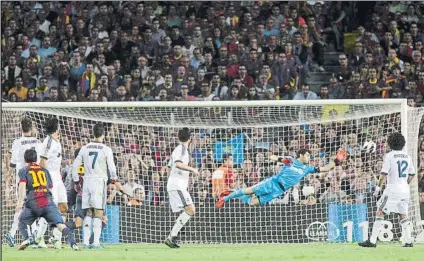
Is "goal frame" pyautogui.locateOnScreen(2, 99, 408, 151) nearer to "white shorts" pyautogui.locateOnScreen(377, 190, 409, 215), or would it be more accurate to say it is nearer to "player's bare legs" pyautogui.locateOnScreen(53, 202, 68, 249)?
"white shorts" pyautogui.locateOnScreen(377, 190, 409, 215)

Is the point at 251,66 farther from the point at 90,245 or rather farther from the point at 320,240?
the point at 90,245

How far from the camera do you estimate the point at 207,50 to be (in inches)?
878

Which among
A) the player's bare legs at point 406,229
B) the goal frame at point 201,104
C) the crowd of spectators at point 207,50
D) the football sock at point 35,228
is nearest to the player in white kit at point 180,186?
the goal frame at point 201,104

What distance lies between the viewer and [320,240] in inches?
686

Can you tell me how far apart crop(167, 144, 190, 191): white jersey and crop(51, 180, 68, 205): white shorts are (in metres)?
1.41

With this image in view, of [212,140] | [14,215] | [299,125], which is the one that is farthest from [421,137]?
[14,215]

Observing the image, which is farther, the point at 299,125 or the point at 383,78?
the point at 383,78

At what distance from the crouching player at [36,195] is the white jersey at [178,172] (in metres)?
1.82

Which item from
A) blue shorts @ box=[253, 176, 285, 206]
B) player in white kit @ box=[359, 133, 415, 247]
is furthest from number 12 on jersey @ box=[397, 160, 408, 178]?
blue shorts @ box=[253, 176, 285, 206]

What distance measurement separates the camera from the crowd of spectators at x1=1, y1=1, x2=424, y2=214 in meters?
21.5

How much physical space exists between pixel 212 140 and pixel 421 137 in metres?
3.49

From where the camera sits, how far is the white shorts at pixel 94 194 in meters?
15.7

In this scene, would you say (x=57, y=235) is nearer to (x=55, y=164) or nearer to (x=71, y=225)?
(x=71, y=225)

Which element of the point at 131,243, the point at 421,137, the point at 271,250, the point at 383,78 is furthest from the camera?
the point at 383,78
